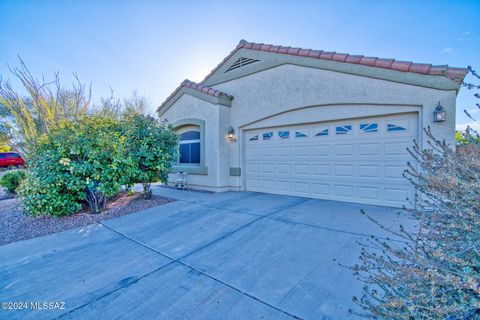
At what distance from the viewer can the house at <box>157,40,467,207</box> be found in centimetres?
535

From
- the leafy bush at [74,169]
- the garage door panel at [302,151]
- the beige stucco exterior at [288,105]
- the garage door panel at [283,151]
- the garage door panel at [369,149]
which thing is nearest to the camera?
the leafy bush at [74,169]

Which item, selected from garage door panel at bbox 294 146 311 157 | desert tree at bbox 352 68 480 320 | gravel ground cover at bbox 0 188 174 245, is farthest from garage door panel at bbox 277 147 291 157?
desert tree at bbox 352 68 480 320

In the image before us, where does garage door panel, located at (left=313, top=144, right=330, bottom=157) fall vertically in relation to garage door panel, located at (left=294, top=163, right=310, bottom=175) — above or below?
above

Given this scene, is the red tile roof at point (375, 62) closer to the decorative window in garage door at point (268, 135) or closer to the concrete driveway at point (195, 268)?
the decorative window in garage door at point (268, 135)

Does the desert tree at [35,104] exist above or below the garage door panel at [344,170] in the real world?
above

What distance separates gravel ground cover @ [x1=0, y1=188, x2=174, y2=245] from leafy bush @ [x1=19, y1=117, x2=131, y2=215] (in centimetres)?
28

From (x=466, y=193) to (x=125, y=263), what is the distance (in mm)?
4043

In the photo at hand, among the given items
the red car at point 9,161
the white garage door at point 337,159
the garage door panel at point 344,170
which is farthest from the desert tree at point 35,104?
the red car at point 9,161

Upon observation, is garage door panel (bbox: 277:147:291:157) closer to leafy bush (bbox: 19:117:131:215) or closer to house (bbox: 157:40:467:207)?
house (bbox: 157:40:467:207)

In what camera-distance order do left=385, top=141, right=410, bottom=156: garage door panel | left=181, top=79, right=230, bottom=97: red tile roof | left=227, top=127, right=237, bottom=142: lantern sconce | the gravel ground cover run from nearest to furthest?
the gravel ground cover → left=385, top=141, right=410, bottom=156: garage door panel → left=181, top=79, right=230, bottom=97: red tile roof → left=227, top=127, right=237, bottom=142: lantern sconce

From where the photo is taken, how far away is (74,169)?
511cm

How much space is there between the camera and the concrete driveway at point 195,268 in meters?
2.28

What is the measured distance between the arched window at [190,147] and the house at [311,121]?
0.16 ft

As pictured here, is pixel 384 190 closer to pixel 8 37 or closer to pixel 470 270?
pixel 470 270
